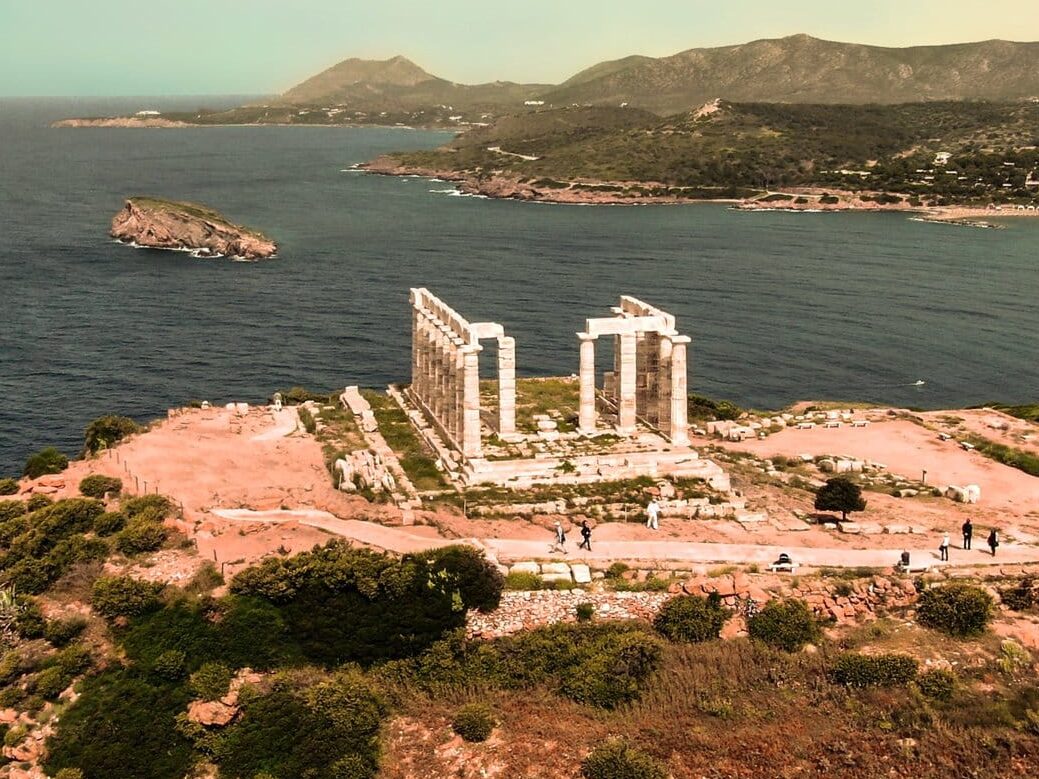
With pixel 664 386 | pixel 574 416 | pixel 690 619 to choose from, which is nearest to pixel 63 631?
pixel 690 619

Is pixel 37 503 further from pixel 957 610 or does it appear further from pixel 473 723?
pixel 957 610

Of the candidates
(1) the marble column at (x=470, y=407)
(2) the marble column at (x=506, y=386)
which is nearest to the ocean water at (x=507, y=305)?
(2) the marble column at (x=506, y=386)

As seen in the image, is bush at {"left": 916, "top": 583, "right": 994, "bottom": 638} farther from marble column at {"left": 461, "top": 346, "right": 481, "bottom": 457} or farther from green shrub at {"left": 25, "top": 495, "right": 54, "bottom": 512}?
green shrub at {"left": 25, "top": 495, "right": 54, "bottom": 512}

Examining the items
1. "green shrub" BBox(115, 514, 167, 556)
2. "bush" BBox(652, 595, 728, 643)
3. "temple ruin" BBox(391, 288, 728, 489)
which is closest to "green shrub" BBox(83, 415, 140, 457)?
"temple ruin" BBox(391, 288, 728, 489)

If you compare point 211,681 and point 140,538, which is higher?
point 140,538

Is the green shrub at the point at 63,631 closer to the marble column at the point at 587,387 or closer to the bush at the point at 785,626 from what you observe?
the bush at the point at 785,626
